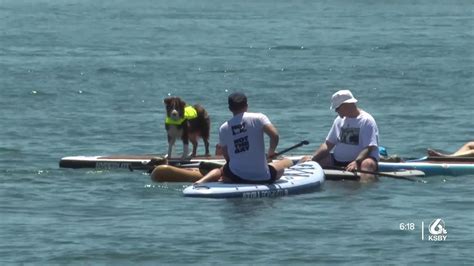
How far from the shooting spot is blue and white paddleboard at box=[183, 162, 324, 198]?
1914cm

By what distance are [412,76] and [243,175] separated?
23.1 meters

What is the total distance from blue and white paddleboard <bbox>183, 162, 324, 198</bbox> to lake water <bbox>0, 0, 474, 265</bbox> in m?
0.11

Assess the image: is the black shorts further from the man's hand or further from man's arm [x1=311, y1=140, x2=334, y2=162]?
man's arm [x1=311, y1=140, x2=334, y2=162]

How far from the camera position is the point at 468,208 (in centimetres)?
1898

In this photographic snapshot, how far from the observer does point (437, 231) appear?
17359mm

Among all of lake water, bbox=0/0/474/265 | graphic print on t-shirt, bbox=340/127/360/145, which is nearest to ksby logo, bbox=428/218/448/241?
lake water, bbox=0/0/474/265

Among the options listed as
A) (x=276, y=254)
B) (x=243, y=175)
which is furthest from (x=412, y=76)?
(x=276, y=254)

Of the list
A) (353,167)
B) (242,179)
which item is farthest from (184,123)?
(242,179)

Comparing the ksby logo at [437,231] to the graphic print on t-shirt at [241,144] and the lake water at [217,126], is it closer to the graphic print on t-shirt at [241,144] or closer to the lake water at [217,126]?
the lake water at [217,126]

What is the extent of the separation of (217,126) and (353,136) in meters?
9.31

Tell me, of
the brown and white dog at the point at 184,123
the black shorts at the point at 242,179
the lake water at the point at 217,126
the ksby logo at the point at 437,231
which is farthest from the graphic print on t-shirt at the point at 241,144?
the brown and white dog at the point at 184,123

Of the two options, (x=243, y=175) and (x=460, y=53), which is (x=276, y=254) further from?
(x=460, y=53)

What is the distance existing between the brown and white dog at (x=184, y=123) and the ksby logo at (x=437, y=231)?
5634 mm

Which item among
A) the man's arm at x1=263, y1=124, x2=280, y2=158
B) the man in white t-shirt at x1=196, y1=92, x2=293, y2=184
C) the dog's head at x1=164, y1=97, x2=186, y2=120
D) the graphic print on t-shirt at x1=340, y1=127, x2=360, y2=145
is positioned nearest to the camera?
the man's arm at x1=263, y1=124, x2=280, y2=158
